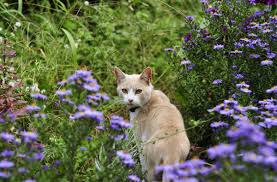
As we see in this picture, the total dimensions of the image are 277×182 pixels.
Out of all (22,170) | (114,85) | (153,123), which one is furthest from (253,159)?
(114,85)

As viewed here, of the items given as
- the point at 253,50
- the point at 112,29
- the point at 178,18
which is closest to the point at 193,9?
the point at 178,18

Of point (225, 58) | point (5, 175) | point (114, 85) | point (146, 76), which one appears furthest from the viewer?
point (114, 85)

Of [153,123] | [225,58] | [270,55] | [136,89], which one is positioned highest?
[270,55]

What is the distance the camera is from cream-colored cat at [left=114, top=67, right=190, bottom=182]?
3.24 m

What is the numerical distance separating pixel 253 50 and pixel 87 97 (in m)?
1.74

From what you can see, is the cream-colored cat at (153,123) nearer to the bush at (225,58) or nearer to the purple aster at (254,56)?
the bush at (225,58)

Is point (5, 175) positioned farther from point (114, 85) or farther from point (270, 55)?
point (114, 85)

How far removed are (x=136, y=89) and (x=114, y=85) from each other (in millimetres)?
1346

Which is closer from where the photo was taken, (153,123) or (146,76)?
(153,123)

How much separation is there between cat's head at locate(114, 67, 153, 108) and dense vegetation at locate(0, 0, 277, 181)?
0.25m

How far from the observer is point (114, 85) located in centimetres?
541

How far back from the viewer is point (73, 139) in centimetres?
266

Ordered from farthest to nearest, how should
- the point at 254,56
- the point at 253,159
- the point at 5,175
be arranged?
the point at 254,56 < the point at 5,175 < the point at 253,159

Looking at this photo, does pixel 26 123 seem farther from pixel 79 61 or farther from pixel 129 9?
pixel 129 9
